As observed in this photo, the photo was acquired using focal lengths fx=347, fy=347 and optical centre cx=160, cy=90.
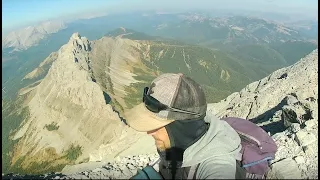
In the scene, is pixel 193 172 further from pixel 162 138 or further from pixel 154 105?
pixel 154 105

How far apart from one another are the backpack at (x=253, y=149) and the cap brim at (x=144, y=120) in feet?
5.43

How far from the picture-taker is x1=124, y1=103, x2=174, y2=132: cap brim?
462 centimetres

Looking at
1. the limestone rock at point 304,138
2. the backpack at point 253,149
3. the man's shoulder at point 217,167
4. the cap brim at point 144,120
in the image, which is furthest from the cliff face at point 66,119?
the man's shoulder at point 217,167

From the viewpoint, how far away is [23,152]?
154625mm

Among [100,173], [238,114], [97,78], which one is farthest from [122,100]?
[100,173]

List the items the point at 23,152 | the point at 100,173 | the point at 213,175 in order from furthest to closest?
the point at 23,152 < the point at 100,173 < the point at 213,175

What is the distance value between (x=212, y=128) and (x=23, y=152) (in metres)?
164

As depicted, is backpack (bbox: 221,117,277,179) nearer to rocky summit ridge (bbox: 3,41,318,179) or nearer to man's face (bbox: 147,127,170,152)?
rocky summit ridge (bbox: 3,41,318,179)

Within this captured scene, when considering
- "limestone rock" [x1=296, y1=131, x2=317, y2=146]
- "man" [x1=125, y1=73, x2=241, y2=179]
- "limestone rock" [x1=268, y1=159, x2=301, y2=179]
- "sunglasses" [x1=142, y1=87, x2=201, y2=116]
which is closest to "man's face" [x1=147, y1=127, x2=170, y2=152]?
"man" [x1=125, y1=73, x2=241, y2=179]

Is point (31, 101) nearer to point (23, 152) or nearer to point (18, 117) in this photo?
point (18, 117)

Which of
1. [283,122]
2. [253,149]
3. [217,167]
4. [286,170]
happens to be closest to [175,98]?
[217,167]

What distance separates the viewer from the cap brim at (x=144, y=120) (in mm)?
4625

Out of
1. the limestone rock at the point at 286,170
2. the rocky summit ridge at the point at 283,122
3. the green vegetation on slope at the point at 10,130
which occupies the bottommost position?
the green vegetation on slope at the point at 10,130

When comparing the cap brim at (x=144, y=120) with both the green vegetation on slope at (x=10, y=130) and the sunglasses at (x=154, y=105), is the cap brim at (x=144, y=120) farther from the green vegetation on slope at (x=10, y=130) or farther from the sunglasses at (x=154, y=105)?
the green vegetation on slope at (x=10, y=130)
